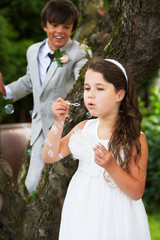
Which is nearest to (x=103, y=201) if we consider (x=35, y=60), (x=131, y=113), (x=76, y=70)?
(x=131, y=113)

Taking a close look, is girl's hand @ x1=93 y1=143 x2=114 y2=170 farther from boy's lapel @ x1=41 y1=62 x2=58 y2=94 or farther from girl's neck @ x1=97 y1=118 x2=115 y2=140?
boy's lapel @ x1=41 y1=62 x2=58 y2=94

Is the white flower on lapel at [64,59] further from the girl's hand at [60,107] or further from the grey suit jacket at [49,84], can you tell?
the girl's hand at [60,107]

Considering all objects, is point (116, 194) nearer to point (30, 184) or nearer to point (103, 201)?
point (103, 201)

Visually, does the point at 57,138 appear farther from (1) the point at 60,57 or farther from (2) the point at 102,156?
(1) the point at 60,57

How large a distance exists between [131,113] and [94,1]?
2.72 metres

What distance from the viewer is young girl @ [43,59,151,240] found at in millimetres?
1986

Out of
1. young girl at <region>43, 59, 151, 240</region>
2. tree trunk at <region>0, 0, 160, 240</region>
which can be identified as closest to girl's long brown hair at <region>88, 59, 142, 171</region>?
young girl at <region>43, 59, 151, 240</region>

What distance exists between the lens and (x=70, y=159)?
2602 mm

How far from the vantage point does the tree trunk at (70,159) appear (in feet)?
7.80

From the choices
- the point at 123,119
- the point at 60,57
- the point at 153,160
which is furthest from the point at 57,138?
the point at 153,160

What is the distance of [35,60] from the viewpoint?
3.20 meters

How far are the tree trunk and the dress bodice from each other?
0.43 m

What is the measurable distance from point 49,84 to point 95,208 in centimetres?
131

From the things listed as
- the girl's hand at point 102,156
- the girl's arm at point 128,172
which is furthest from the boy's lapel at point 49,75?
the girl's hand at point 102,156
